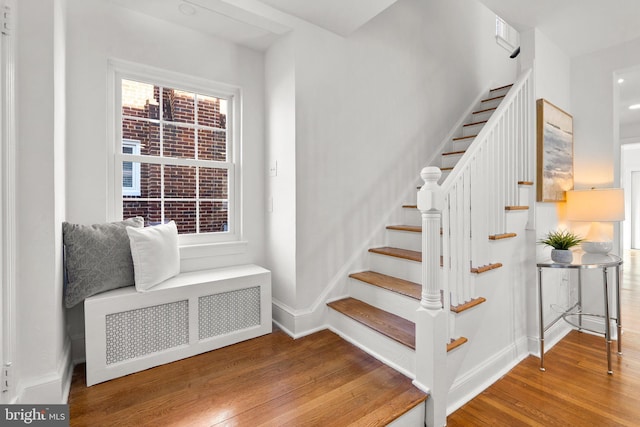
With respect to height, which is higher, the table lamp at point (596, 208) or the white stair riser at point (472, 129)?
the white stair riser at point (472, 129)

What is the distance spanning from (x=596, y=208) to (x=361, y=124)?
6.73 ft

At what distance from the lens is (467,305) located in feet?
6.17

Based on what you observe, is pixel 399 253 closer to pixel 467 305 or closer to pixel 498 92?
pixel 467 305

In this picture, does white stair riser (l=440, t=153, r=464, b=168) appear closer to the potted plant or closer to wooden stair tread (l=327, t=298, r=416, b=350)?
the potted plant

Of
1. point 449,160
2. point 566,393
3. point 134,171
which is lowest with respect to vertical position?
point 566,393

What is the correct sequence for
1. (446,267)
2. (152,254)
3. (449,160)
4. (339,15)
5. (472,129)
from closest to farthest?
(446,267)
(152,254)
(339,15)
(449,160)
(472,129)

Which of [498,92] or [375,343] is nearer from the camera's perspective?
[375,343]

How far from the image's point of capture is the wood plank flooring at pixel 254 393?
1501 mm

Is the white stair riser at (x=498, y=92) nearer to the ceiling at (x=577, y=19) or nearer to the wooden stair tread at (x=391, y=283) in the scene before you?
the ceiling at (x=577, y=19)

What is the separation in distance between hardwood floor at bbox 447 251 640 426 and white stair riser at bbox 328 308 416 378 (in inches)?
14.5

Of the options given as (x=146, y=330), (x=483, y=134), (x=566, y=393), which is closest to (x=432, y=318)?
(x=566, y=393)

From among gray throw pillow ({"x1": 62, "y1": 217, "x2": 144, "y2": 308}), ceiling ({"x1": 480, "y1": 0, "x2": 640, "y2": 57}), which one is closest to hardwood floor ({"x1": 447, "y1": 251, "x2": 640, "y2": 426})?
gray throw pillow ({"x1": 62, "y1": 217, "x2": 144, "y2": 308})

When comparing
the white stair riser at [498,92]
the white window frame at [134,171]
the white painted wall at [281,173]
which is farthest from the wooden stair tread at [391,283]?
the white stair riser at [498,92]

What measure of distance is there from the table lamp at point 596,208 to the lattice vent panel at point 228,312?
2.74m
